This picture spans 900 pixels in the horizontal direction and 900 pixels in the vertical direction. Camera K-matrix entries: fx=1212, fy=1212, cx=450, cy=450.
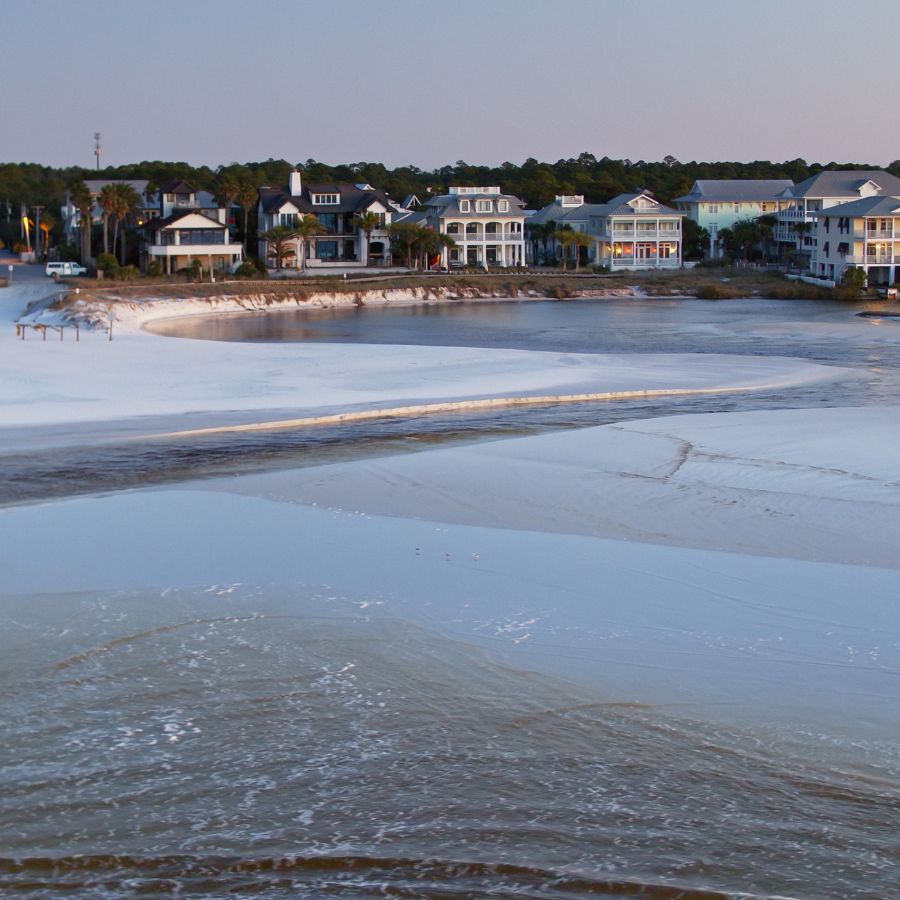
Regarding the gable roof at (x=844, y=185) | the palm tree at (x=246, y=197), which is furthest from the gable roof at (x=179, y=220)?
the gable roof at (x=844, y=185)

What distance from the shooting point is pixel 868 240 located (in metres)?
84.9

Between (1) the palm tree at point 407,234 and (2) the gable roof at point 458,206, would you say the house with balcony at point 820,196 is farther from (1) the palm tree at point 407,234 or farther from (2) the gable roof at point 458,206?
(1) the palm tree at point 407,234

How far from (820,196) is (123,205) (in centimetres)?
5405

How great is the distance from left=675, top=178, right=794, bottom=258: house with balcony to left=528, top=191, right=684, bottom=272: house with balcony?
24.7ft

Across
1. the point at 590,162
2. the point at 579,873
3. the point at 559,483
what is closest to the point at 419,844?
the point at 579,873

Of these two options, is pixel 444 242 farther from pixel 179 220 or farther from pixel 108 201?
pixel 108 201

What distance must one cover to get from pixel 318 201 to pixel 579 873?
3358 inches

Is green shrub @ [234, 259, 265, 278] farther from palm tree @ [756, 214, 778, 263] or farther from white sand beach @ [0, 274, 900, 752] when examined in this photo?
white sand beach @ [0, 274, 900, 752]

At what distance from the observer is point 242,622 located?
42.9 ft

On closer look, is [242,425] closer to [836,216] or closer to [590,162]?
[836,216]

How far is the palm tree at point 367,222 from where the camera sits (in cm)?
8819

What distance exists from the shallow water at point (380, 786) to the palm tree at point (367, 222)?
256ft

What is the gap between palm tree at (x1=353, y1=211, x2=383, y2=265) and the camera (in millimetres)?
88188

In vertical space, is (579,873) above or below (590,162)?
below
